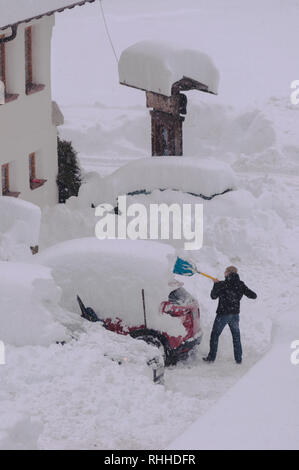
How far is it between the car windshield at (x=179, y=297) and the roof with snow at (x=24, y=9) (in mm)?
4875

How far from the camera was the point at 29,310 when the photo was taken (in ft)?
32.4

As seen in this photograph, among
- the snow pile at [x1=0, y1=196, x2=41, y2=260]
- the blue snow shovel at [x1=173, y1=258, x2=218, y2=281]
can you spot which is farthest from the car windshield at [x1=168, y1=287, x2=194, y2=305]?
the snow pile at [x1=0, y1=196, x2=41, y2=260]

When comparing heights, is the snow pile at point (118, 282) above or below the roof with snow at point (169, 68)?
below

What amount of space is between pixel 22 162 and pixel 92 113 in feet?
45.6

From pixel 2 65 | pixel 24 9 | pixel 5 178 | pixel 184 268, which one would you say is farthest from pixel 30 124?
pixel 184 268

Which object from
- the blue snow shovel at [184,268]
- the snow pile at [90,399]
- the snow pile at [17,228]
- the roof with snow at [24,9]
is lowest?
the snow pile at [90,399]

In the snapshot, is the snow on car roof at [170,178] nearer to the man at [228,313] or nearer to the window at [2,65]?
the window at [2,65]

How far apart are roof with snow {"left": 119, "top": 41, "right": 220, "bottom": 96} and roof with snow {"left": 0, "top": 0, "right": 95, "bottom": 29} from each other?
3.14 meters

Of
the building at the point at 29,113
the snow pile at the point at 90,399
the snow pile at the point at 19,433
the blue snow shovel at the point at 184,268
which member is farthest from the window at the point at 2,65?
the snow pile at the point at 19,433

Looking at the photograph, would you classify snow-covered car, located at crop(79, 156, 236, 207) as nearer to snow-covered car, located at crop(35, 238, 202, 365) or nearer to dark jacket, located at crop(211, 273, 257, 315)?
dark jacket, located at crop(211, 273, 257, 315)

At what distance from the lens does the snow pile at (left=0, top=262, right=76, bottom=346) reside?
9.73 m

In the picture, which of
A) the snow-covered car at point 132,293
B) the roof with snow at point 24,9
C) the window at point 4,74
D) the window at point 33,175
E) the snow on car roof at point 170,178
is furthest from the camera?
the window at point 33,175

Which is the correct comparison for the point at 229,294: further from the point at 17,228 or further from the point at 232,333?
the point at 17,228

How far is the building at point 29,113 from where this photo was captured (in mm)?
16797
